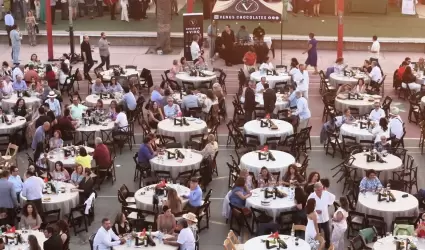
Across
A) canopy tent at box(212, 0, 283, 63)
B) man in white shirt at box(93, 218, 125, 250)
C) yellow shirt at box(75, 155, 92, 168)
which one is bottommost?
man in white shirt at box(93, 218, 125, 250)

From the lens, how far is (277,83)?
97.2 ft

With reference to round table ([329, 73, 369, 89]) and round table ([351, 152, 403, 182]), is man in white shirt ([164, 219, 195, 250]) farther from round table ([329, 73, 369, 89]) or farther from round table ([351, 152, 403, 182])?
round table ([329, 73, 369, 89])

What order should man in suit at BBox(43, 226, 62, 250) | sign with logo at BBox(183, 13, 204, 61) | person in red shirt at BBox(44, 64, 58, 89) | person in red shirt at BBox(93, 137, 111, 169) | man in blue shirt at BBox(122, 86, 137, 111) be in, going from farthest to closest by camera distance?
1. sign with logo at BBox(183, 13, 204, 61)
2. person in red shirt at BBox(44, 64, 58, 89)
3. man in blue shirt at BBox(122, 86, 137, 111)
4. person in red shirt at BBox(93, 137, 111, 169)
5. man in suit at BBox(43, 226, 62, 250)

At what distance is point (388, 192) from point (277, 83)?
10913 millimetres

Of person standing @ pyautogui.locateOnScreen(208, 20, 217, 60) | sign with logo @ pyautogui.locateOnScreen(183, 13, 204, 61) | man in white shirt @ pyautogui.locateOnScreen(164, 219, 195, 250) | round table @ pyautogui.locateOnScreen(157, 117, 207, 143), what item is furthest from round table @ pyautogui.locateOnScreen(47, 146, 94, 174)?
person standing @ pyautogui.locateOnScreen(208, 20, 217, 60)

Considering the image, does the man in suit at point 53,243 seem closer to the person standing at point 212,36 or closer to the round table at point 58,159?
the round table at point 58,159

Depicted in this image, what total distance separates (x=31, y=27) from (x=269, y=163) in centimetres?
2070

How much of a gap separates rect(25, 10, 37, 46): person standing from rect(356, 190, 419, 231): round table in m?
23.4

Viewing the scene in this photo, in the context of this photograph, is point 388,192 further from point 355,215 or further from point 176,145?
point 176,145

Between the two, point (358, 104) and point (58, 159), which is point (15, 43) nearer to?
point (58, 159)

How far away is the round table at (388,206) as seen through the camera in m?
18.6

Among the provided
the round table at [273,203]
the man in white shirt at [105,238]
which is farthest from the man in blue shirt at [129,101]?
the man in white shirt at [105,238]

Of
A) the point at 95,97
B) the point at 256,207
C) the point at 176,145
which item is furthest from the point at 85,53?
the point at 256,207

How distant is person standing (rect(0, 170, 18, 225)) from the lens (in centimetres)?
1928
